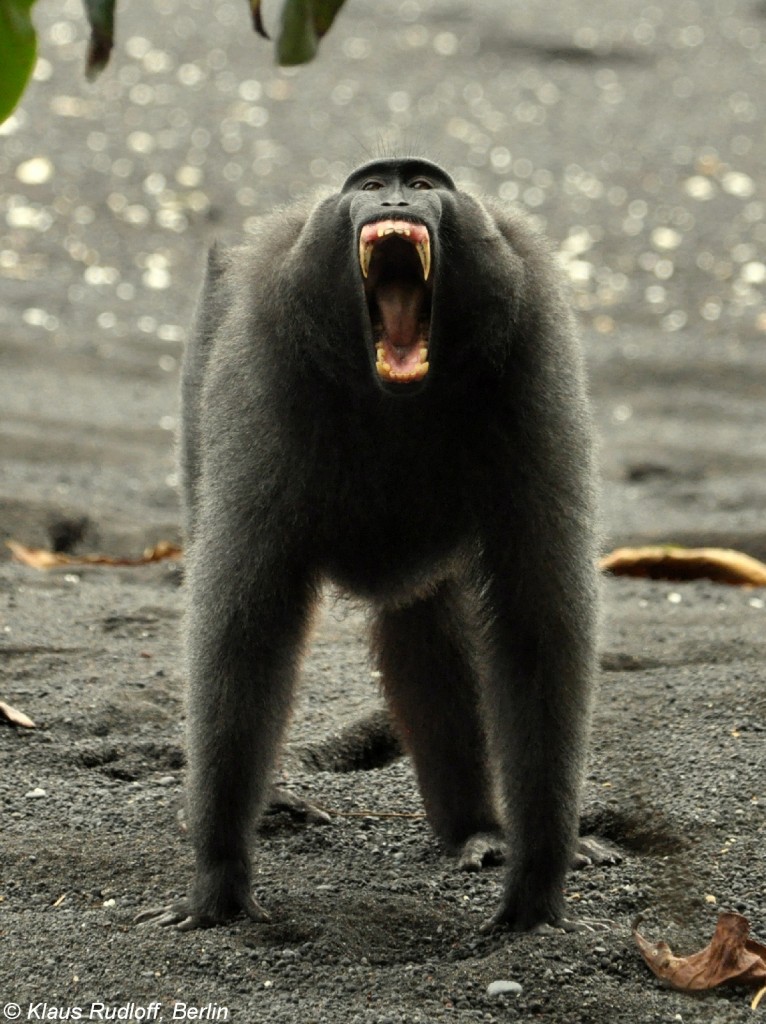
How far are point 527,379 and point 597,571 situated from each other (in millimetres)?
559

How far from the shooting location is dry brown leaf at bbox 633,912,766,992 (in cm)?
334

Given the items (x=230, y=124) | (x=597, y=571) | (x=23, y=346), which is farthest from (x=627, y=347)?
(x=597, y=571)

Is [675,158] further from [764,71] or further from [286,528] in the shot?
[286,528]

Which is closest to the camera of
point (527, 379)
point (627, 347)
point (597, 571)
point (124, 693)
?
point (527, 379)

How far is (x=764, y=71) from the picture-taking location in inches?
626

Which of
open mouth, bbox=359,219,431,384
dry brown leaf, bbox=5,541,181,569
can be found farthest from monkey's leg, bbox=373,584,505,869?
dry brown leaf, bbox=5,541,181,569

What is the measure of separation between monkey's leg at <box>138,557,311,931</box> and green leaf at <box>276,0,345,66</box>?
5.34 feet

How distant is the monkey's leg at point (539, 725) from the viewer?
11.8 feet

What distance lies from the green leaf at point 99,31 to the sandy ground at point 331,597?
1890mm

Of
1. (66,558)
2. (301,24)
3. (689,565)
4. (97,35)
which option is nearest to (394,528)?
(301,24)

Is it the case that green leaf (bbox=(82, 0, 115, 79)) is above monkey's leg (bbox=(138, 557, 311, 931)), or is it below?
above

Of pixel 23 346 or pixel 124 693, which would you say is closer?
pixel 124 693

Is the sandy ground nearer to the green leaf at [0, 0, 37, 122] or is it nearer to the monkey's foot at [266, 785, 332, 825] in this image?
the monkey's foot at [266, 785, 332, 825]

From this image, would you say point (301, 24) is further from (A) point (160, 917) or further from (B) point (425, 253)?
(A) point (160, 917)
